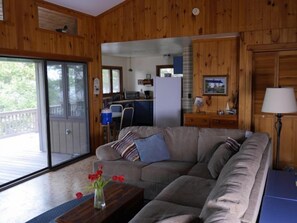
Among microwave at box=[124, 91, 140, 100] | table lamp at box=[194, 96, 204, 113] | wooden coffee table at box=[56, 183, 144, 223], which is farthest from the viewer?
microwave at box=[124, 91, 140, 100]

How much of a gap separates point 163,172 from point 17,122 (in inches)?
164

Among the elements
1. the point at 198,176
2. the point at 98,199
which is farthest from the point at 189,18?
the point at 98,199

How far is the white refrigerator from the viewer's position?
6.86 m

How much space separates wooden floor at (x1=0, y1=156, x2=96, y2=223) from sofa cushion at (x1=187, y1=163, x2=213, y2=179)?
1501mm

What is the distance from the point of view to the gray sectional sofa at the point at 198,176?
148 centimetres

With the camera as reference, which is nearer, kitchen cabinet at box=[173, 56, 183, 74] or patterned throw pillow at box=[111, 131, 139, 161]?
patterned throw pillow at box=[111, 131, 139, 161]

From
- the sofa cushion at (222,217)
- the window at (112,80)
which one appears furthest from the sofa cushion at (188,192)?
the window at (112,80)

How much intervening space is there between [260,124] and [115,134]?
3.49m

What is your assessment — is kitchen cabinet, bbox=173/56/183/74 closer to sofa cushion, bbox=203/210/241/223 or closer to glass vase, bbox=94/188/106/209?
glass vase, bbox=94/188/106/209

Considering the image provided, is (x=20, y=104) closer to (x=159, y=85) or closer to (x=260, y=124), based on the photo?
(x=159, y=85)

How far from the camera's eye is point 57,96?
4867 mm

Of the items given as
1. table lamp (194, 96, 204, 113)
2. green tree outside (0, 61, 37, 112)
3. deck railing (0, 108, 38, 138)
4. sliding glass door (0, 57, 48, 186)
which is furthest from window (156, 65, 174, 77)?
green tree outside (0, 61, 37, 112)

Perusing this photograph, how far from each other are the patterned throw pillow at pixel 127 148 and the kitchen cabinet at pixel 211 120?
69.1 inches

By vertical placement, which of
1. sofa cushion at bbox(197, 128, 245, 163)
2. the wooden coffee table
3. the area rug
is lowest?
the area rug
